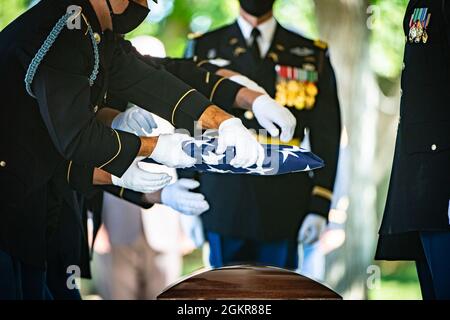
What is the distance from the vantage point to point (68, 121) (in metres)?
2.96

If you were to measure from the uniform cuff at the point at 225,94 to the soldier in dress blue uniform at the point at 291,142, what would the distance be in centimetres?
5

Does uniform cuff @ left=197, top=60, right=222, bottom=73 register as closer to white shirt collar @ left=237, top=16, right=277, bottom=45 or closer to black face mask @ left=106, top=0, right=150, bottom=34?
white shirt collar @ left=237, top=16, right=277, bottom=45

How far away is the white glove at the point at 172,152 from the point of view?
10.2 feet

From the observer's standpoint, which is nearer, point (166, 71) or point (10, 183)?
point (10, 183)

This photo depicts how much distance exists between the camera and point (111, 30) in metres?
3.12

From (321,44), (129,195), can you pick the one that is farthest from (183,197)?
(321,44)

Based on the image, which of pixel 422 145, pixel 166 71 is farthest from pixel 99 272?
pixel 422 145

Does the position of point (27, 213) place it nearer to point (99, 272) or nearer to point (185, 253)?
point (99, 272)

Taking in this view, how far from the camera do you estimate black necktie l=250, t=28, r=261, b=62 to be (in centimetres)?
329

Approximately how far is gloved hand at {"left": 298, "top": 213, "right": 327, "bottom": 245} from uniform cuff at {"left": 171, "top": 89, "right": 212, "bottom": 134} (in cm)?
68

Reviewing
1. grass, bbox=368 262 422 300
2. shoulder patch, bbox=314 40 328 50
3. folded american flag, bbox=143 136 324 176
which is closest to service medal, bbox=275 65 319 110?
shoulder patch, bbox=314 40 328 50

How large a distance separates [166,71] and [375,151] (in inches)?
39.4

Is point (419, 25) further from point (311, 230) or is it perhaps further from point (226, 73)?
point (311, 230)
